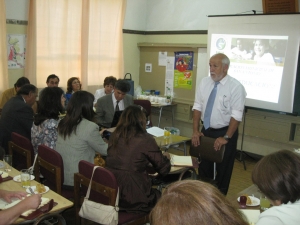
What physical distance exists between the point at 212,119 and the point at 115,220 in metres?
1.90

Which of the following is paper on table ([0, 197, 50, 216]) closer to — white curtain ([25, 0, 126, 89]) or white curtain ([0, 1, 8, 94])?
white curtain ([0, 1, 8, 94])

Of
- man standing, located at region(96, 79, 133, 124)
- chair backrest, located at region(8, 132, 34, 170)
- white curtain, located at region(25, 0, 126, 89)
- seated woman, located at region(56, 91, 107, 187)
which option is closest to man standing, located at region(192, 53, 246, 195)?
seated woman, located at region(56, 91, 107, 187)

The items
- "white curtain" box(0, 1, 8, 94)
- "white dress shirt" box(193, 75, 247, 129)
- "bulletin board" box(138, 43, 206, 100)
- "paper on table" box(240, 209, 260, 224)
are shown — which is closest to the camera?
"paper on table" box(240, 209, 260, 224)

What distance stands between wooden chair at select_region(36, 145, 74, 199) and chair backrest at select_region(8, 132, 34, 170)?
22cm

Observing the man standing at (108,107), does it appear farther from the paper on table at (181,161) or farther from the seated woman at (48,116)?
the paper on table at (181,161)

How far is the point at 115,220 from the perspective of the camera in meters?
2.53

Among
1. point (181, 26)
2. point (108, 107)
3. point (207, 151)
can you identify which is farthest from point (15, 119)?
point (181, 26)

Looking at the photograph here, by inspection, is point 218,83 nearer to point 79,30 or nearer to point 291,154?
point 291,154

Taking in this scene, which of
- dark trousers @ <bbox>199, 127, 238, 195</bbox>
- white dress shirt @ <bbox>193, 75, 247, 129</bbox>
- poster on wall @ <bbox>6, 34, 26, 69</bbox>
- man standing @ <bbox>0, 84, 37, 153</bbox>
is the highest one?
poster on wall @ <bbox>6, 34, 26, 69</bbox>

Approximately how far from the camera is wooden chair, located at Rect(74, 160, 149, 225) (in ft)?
8.22

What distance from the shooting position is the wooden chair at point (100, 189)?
251cm

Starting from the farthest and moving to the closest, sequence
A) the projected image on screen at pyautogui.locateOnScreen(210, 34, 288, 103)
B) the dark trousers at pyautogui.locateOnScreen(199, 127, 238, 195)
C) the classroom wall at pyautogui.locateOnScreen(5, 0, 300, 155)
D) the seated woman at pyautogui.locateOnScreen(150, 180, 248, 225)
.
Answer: the classroom wall at pyautogui.locateOnScreen(5, 0, 300, 155), the projected image on screen at pyautogui.locateOnScreen(210, 34, 288, 103), the dark trousers at pyautogui.locateOnScreen(199, 127, 238, 195), the seated woman at pyautogui.locateOnScreen(150, 180, 248, 225)

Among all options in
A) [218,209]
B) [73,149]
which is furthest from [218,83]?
[218,209]

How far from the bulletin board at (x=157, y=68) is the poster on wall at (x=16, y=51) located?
2.72m
